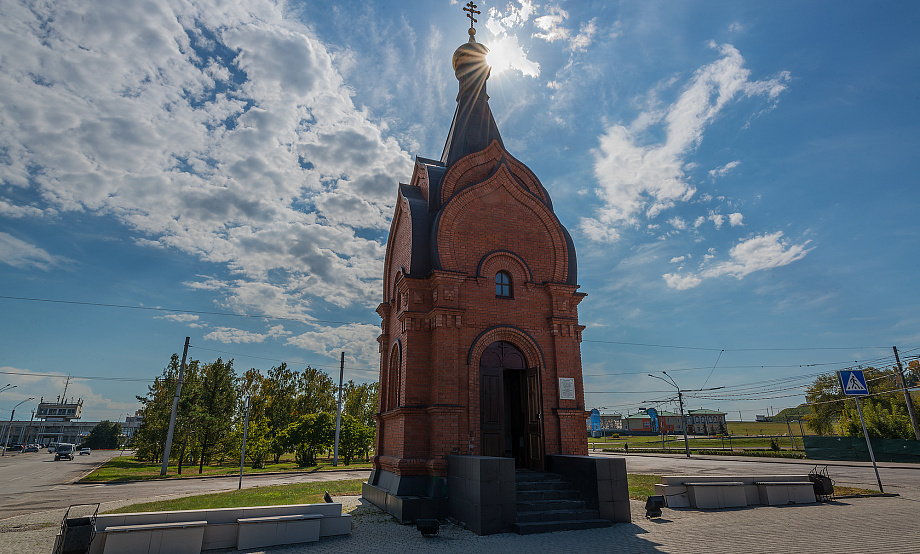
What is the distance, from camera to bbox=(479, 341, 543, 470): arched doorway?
11812 millimetres

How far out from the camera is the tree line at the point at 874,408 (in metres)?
32.3

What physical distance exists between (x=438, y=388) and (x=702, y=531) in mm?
6045

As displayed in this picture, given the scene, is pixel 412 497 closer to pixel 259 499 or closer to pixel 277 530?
pixel 277 530

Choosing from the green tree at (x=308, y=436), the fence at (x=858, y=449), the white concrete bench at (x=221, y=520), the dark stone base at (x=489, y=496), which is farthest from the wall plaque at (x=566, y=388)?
the fence at (x=858, y=449)

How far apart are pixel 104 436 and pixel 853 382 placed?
343 ft

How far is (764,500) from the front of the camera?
11.6m

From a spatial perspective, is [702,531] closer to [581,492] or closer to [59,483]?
[581,492]

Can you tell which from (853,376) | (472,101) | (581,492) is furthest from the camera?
(472,101)

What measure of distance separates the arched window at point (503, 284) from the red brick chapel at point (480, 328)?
0.11 ft

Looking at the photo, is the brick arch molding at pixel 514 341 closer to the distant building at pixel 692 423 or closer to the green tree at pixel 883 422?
the green tree at pixel 883 422

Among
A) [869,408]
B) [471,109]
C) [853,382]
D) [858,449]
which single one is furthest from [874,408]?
[471,109]

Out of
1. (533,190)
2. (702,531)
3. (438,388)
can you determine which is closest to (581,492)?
(702,531)

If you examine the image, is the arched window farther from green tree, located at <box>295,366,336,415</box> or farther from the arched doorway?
green tree, located at <box>295,366,336,415</box>

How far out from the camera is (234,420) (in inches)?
1193
